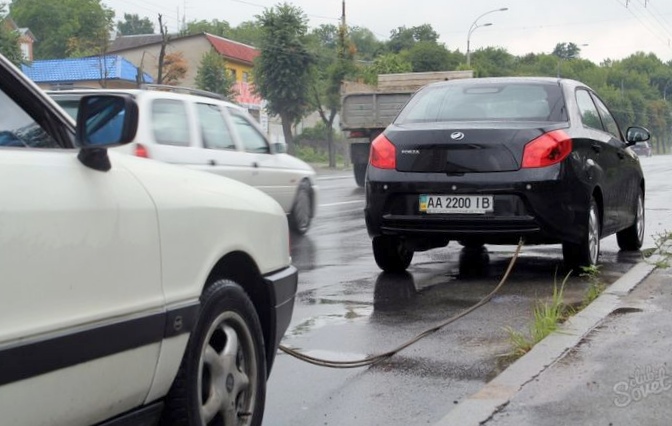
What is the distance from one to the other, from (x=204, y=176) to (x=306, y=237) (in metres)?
8.63

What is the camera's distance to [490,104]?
8070 millimetres

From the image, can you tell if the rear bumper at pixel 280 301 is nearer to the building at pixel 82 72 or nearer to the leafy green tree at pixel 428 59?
the building at pixel 82 72

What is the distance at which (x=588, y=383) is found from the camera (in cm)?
457

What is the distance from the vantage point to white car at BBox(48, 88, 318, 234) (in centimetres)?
954

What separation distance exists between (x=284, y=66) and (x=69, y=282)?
50.6 metres

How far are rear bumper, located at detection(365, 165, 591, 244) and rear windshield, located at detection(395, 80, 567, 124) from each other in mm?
656

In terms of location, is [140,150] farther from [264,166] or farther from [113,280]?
[113,280]

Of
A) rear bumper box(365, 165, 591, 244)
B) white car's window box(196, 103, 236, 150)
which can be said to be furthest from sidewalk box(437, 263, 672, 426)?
white car's window box(196, 103, 236, 150)

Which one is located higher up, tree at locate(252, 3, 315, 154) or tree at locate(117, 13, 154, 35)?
tree at locate(117, 13, 154, 35)

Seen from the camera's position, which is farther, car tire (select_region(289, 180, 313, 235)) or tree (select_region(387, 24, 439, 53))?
tree (select_region(387, 24, 439, 53))

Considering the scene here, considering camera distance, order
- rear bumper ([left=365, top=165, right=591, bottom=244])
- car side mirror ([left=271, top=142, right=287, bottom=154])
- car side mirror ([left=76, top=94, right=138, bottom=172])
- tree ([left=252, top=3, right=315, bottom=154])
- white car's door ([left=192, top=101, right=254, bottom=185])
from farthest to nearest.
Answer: tree ([left=252, top=3, right=315, bottom=154]), car side mirror ([left=271, top=142, right=287, bottom=154]), white car's door ([left=192, top=101, right=254, bottom=185]), rear bumper ([left=365, top=165, right=591, bottom=244]), car side mirror ([left=76, top=94, right=138, bottom=172])

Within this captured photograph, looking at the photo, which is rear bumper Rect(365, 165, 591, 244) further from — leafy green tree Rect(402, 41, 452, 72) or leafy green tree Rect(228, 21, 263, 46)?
leafy green tree Rect(228, 21, 263, 46)

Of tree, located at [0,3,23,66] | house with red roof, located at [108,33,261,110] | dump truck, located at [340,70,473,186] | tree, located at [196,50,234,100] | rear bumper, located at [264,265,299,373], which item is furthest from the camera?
house with red roof, located at [108,33,261,110]

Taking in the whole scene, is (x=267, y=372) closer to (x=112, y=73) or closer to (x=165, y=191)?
(x=165, y=191)
